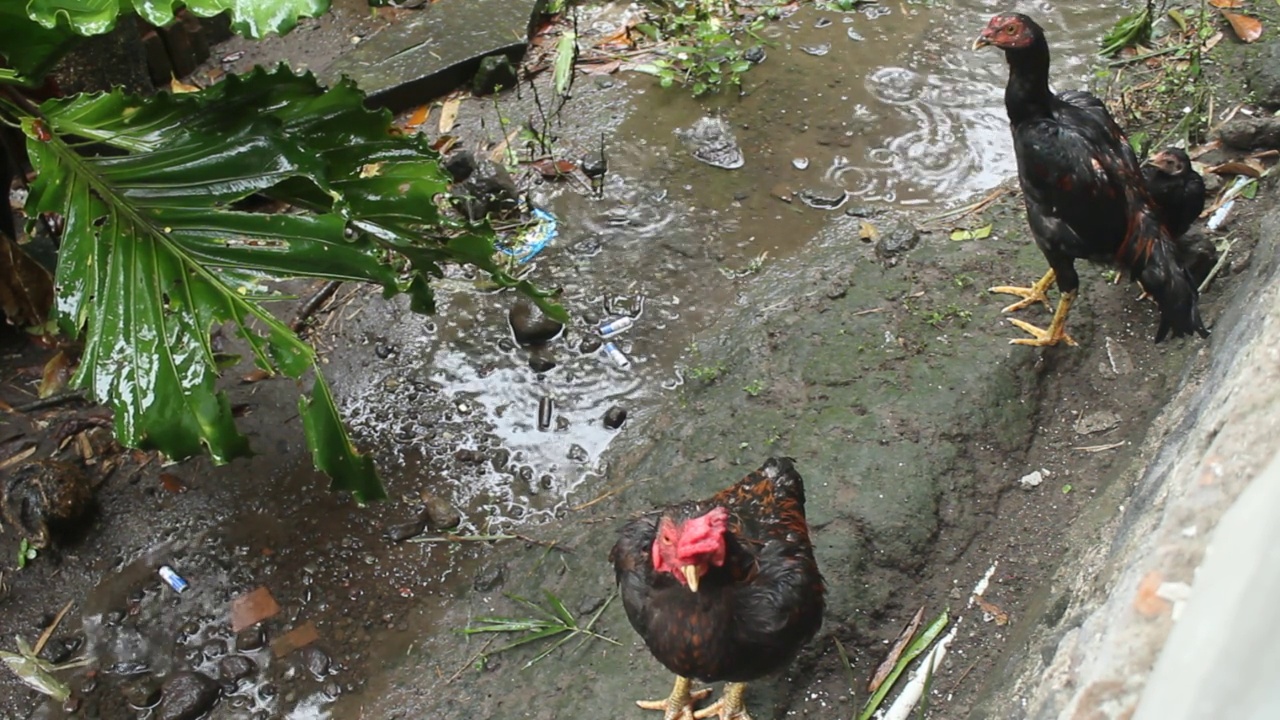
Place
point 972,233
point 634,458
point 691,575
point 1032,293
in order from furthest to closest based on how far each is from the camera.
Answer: point 972,233, point 1032,293, point 634,458, point 691,575

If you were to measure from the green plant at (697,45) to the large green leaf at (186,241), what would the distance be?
267cm

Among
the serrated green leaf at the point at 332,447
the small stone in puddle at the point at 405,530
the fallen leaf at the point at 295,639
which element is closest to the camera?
the serrated green leaf at the point at 332,447

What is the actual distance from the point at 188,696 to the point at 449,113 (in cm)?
342

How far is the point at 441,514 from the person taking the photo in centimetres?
359

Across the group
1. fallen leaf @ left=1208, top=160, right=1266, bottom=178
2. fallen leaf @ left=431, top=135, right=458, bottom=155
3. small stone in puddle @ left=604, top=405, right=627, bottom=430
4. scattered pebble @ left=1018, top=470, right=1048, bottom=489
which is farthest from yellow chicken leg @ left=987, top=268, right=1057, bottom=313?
fallen leaf @ left=431, top=135, right=458, bottom=155

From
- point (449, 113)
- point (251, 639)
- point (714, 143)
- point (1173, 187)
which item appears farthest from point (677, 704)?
point (449, 113)

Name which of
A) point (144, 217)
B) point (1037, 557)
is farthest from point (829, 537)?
point (144, 217)

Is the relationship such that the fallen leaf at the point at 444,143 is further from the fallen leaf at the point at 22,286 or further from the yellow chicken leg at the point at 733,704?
the yellow chicken leg at the point at 733,704

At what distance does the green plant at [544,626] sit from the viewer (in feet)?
9.96

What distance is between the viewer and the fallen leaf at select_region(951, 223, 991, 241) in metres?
4.16

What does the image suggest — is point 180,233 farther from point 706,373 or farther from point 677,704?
point 677,704

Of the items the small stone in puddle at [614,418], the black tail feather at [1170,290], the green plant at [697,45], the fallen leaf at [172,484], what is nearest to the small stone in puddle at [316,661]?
the fallen leaf at [172,484]

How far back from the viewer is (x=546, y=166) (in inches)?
193

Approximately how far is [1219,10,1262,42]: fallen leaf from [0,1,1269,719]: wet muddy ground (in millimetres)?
1408
